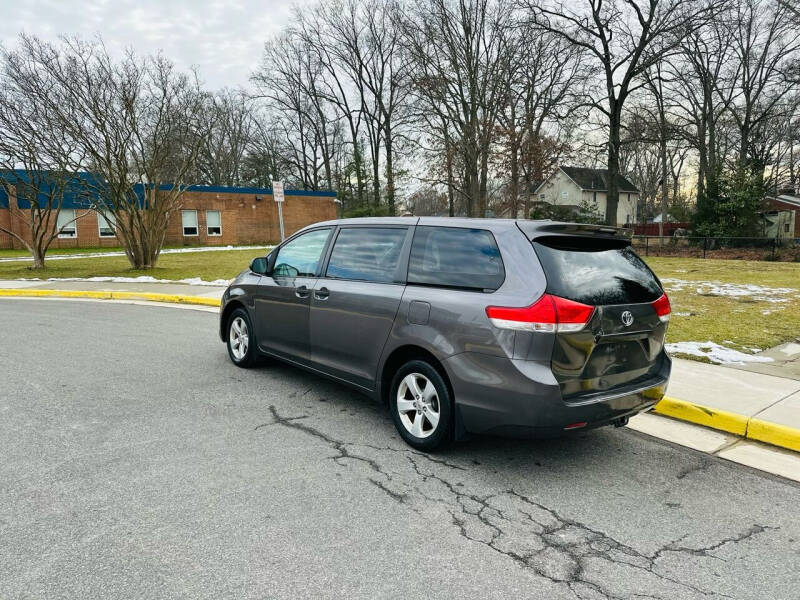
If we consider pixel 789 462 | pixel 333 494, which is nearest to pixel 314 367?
pixel 333 494

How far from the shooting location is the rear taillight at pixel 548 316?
3.31 meters

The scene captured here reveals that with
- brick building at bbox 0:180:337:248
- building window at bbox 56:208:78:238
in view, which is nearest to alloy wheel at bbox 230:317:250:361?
brick building at bbox 0:180:337:248

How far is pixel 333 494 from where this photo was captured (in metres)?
3.36

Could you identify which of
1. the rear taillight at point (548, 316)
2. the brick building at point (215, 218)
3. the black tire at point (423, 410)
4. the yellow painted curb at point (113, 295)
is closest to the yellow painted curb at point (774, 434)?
the rear taillight at point (548, 316)

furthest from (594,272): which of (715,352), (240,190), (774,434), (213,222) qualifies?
(240,190)

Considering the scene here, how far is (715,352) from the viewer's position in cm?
651

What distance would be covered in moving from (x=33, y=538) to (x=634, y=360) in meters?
3.74

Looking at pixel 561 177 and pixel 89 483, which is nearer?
pixel 89 483

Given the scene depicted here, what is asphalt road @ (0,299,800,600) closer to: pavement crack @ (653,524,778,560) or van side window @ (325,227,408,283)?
pavement crack @ (653,524,778,560)

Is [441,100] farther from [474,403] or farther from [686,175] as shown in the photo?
[686,175]

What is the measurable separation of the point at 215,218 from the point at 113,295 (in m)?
29.6

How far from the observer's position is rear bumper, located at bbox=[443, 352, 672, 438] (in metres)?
3.33

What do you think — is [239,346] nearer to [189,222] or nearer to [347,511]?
[347,511]

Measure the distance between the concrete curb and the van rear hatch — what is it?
900mm
